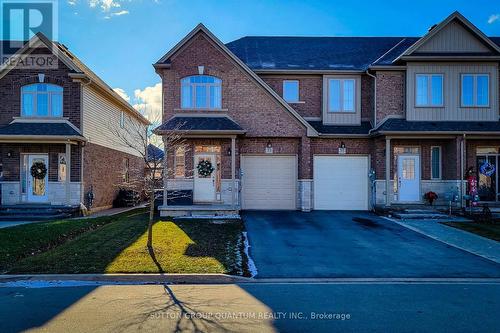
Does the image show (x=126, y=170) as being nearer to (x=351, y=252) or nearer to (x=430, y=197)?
(x=430, y=197)

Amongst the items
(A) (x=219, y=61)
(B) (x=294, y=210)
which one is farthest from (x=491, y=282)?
(A) (x=219, y=61)

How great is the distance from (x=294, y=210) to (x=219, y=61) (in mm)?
7783

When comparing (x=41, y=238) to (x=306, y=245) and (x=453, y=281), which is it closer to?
(x=306, y=245)

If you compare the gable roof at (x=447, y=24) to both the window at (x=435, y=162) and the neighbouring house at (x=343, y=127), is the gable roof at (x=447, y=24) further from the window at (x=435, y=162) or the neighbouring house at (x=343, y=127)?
the window at (x=435, y=162)

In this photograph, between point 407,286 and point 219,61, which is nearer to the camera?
point 407,286

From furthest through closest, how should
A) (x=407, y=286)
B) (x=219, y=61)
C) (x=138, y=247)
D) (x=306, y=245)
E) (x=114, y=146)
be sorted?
1. (x=114, y=146)
2. (x=219, y=61)
3. (x=306, y=245)
4. (x=138, y=247)
5. (x=407, y=286)

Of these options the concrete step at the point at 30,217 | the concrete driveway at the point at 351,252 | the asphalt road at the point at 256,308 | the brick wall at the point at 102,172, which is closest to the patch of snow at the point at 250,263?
the concrete driveway at the point at 351,252

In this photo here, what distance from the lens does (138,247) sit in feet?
33.1

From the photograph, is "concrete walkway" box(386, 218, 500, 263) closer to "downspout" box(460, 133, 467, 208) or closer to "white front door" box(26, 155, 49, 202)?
"downspout" box(460, 133, 467, 208)

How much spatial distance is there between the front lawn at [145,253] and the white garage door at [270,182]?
5128 millimetres

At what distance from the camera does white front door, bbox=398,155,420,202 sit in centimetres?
1828

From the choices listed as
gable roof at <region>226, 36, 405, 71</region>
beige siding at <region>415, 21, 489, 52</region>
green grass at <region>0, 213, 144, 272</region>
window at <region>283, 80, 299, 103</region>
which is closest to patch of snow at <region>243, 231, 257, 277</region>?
green grass at <region>0, 213, 144, 272</region>

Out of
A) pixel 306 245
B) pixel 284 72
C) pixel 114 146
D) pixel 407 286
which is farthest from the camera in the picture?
pixel 114 146

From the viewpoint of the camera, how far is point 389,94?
61.0 feet
